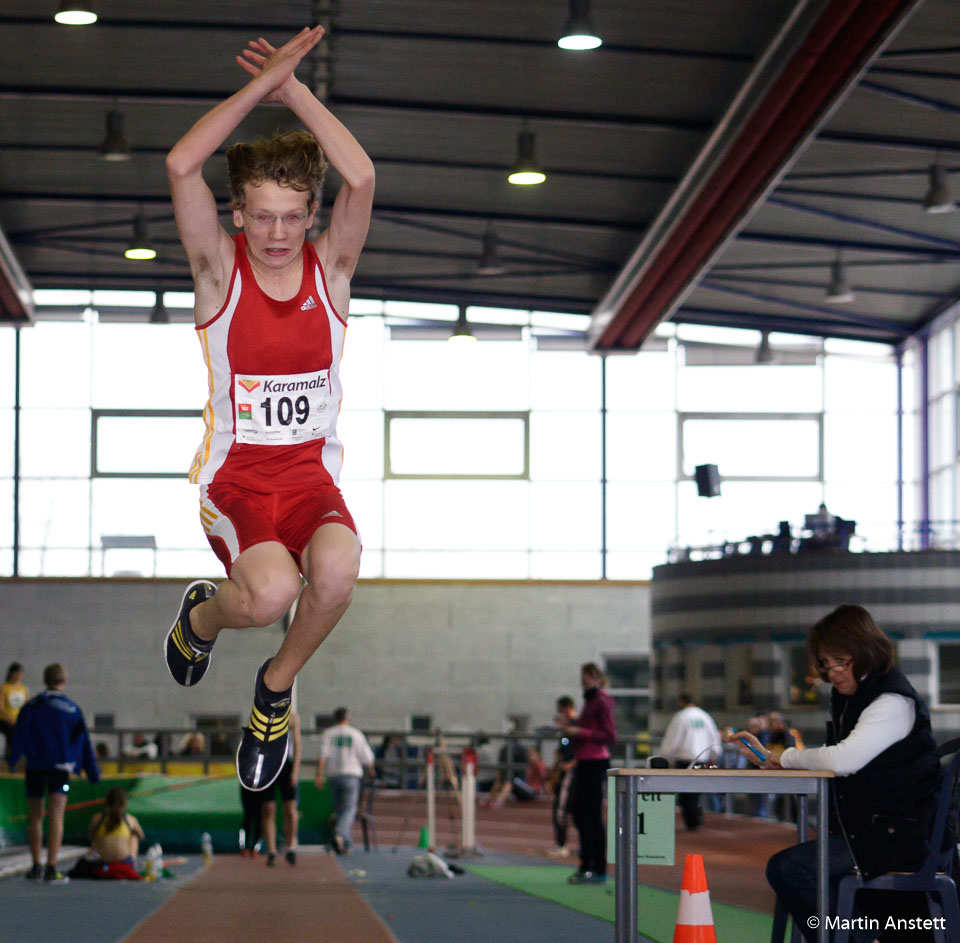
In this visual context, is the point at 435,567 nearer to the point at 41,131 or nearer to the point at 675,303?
the point at 675,303

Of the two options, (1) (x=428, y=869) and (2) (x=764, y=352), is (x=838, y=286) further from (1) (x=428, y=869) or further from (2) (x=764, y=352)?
(1) (x=428, y=869)

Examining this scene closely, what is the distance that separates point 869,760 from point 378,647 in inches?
918

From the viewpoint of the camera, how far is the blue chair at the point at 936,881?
4.90 m

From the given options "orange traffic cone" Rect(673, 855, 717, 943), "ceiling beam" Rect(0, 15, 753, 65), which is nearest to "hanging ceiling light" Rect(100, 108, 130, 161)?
"ceiling beam" Rect(0, 15, 753, 65)

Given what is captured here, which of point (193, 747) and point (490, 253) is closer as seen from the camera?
point (490, 253)

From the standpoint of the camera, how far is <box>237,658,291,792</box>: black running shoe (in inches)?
173

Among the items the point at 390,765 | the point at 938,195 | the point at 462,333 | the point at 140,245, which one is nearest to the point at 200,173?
the point at 938,195

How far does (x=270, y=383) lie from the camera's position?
4.39 meters

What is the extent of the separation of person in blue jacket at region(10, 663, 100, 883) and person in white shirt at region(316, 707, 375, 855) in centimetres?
427

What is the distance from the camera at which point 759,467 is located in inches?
1147

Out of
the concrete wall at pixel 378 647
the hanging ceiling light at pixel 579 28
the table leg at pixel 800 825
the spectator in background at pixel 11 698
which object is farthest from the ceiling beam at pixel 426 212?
A: the table leg at pixel 800 825

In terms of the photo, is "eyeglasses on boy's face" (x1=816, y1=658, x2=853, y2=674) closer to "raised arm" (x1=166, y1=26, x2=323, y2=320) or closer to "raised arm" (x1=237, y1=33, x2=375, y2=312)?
"raised arm" (x1=237, y1=33, x2=375, y2=312)

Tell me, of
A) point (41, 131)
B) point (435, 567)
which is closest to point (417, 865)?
point (41, 131)

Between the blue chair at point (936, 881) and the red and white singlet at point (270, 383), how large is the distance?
2.26 metres
